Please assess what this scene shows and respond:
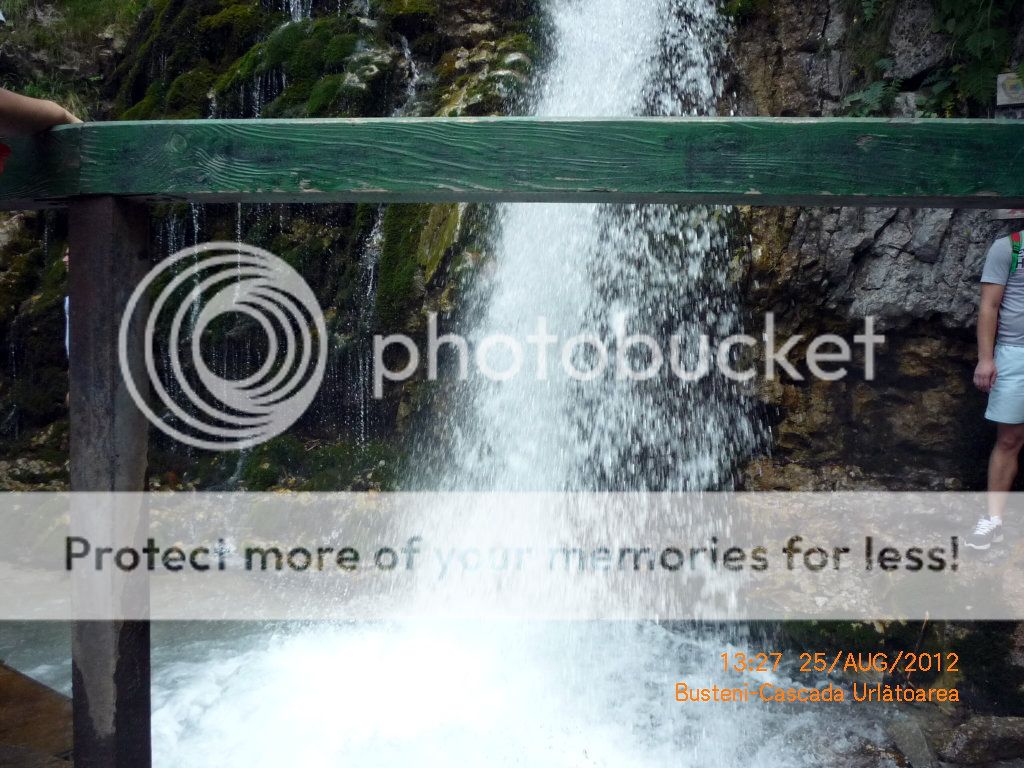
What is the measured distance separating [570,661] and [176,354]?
4.65m

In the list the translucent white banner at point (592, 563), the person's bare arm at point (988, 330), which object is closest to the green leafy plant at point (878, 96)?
the person's bare arm at point (988, 330)

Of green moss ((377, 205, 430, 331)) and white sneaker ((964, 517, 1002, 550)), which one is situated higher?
green moss ((377, 205, 430, 331))

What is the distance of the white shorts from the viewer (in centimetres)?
411

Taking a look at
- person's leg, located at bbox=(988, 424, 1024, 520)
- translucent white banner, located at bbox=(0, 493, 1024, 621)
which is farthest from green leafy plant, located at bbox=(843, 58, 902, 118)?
translucent white banner, located at bbox=(0, 493, 1024, 621)

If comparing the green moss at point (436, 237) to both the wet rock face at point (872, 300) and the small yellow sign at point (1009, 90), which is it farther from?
the small yellow sign at point (1009, 90)

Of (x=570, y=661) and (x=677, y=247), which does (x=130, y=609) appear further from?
(x=677, y=247)

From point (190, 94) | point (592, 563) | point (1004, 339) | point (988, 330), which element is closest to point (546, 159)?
point (988, 330)

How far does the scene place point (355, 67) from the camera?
6.57m

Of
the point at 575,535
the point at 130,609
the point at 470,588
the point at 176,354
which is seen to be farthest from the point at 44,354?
the point at 130,609

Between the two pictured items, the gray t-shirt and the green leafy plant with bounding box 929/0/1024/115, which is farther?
the green leafy plant with bounding box 929/0/1024/115
